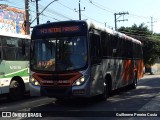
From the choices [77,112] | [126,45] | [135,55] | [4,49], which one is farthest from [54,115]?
[135,55]

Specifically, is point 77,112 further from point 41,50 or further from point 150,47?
point 150,47

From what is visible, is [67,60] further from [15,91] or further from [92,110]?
[15,91]

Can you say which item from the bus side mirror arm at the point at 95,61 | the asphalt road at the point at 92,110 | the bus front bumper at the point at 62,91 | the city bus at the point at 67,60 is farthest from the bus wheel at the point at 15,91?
the bus side mirror arm at the point at 95,61

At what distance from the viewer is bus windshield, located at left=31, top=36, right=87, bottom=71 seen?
1330cm

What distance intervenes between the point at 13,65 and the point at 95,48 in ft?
14.9

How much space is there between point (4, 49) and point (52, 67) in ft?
12.0

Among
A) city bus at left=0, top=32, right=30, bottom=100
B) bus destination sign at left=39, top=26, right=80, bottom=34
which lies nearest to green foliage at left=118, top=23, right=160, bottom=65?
city bus at left=0, top=32, right=30, bottom=100

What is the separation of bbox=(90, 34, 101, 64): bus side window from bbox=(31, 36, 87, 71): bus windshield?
395 millimetres

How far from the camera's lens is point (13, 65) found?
1667cm

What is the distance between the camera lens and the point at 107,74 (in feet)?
52.3

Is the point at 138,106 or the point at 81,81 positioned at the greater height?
the point at 81,81

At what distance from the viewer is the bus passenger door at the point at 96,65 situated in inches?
537

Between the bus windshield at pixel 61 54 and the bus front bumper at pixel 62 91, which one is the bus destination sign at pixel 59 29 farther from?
the bus front bumper at pixel 62 91

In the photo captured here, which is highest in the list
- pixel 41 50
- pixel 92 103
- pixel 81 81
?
pixel 41 50
